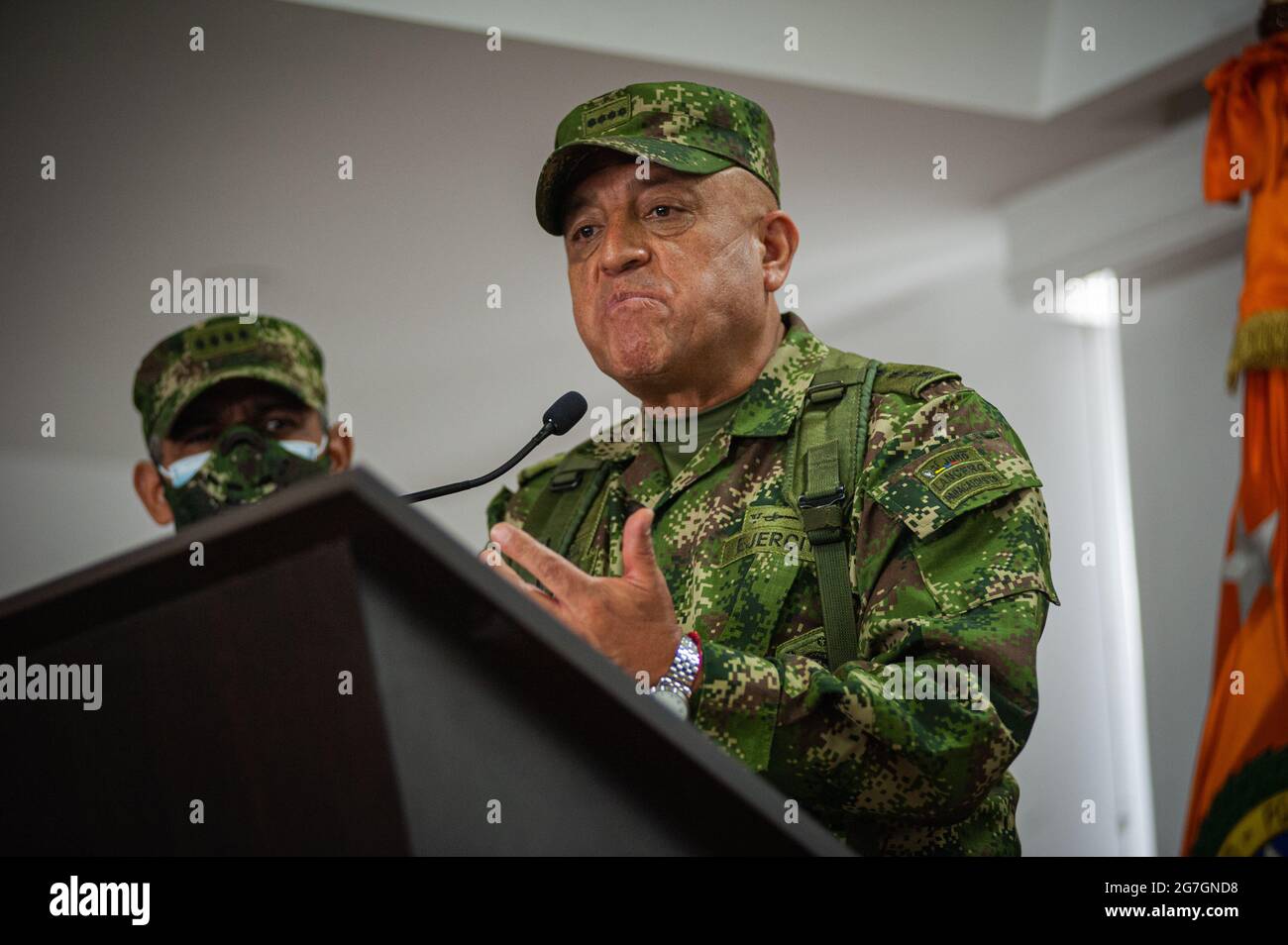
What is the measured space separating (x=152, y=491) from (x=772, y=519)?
1.63m

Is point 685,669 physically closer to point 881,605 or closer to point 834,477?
point 881,605

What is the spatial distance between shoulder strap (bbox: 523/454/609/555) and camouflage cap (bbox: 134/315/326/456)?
0.87 metres

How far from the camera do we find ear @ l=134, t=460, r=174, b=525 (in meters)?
2.89

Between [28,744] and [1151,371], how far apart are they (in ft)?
11.9

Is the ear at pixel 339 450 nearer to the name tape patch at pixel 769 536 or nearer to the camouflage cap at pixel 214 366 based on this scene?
the camouflage cap at pixel 214 366

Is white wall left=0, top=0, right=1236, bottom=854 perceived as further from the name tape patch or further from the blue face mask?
the name tape patch

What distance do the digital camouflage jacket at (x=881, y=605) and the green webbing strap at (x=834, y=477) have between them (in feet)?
0.06

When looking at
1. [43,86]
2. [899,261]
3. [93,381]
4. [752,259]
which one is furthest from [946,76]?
[93,381]

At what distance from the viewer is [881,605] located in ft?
5.24

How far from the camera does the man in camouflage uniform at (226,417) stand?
266 centimetres

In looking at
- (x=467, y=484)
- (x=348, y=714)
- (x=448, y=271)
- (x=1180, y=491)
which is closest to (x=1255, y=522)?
(x=1180, y=491)

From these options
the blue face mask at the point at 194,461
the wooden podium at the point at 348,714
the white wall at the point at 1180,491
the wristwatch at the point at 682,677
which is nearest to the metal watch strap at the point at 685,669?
the wristwatch at the point at 682,677

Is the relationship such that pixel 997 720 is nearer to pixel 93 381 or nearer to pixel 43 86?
pixel 43 86

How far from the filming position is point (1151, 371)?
13.1ft
